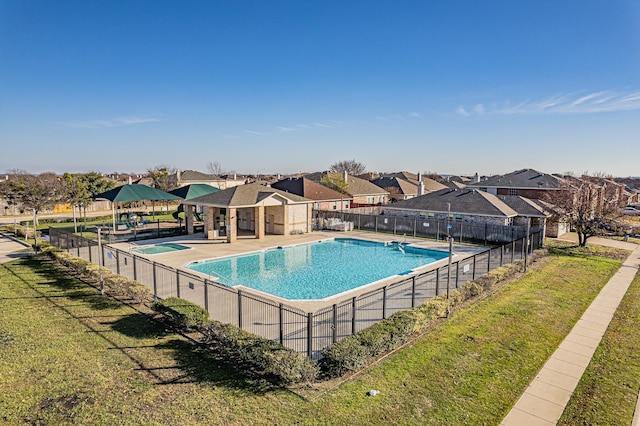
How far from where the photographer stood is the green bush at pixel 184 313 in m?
10.7

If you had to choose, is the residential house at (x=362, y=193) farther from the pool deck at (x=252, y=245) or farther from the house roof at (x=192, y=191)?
the house roof at (x=192, y=191)

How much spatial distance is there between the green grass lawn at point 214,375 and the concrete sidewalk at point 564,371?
0.22 m

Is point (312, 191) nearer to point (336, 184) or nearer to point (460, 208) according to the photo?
point (336, 184)

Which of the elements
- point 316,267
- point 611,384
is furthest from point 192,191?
point 611,384

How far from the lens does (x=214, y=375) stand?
28.3ft

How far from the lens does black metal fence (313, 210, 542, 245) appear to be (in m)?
27.0

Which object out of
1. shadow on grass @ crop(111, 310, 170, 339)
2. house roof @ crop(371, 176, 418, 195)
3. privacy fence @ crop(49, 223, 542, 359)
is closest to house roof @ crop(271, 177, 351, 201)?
house roof @ crop(371, 176, 418, 195)

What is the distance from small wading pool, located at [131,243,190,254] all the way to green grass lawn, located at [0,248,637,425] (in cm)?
1027

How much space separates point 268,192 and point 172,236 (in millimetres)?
8163

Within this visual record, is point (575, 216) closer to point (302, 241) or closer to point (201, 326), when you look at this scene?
point (302, 241)

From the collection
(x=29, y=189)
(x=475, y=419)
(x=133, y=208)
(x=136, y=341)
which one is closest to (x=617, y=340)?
(x=475, y=419)

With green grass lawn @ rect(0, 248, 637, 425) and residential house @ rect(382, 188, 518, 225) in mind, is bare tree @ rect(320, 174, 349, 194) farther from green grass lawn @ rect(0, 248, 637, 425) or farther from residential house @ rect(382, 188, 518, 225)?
green grass lawn @ rect(0, 248, 637, 425)

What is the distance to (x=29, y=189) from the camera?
28.4 metres

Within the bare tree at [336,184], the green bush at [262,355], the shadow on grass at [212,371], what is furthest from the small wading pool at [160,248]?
the bare tree at [336,184]
